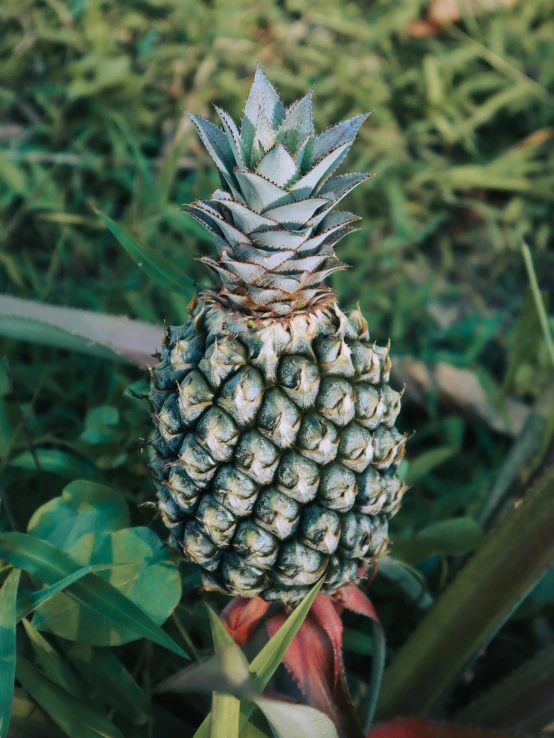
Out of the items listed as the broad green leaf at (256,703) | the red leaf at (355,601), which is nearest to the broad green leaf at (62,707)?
the broad green leaf at (256,703)

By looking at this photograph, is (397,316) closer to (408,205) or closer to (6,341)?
(408,205)

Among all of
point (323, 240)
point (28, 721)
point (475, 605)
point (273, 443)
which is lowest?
point (28, 721)

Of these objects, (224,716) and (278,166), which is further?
(278,166)

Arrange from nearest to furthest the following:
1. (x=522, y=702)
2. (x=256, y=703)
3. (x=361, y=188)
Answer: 1. (x=256, y=703)
2. (x=522, y=702)
3. (x=361, y=188)

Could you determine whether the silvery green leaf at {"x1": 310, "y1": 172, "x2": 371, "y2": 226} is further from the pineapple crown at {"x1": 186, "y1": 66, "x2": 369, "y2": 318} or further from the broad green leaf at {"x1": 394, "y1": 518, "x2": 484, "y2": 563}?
the broad green leaf at {"x1": 394, "y1": 518, "x2": 484, "y2": 563}

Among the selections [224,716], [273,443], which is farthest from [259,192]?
[224,716]

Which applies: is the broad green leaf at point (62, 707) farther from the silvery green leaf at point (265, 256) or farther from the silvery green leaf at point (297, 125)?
the silvery green leaf at point (297, 125)

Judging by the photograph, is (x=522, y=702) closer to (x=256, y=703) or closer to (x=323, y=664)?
(x=323, y=664)
